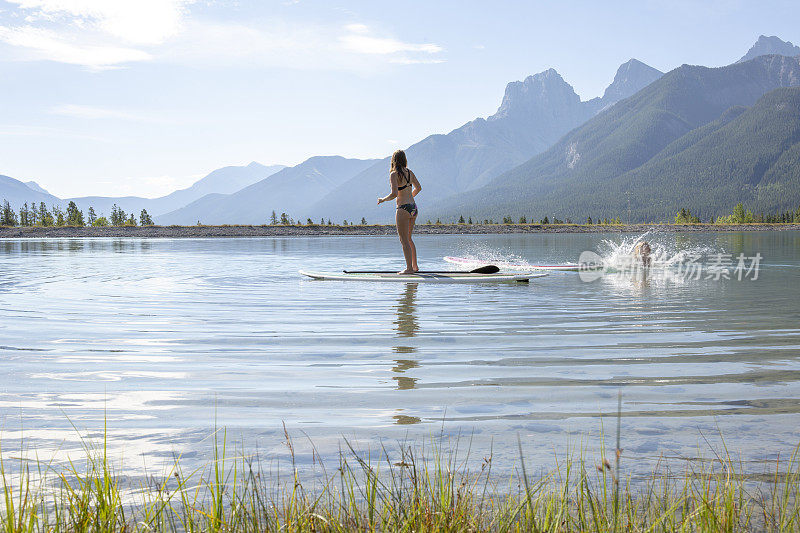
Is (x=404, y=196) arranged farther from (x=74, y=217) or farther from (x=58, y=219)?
(x=58, y=219)

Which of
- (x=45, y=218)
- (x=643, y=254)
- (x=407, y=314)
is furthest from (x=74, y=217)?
(x=407, y=314)

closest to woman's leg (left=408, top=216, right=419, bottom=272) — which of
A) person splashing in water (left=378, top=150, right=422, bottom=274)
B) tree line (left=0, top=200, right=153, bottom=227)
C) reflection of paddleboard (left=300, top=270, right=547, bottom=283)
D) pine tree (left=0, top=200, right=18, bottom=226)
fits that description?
person splashing in water (left=378, top=150, right=422, bottom=274)

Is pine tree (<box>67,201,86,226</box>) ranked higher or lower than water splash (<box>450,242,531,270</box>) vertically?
higher

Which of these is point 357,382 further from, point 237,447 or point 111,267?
point 111,267

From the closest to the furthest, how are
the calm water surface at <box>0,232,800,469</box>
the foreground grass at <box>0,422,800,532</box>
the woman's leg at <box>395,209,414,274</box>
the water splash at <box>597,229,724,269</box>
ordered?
1. the foreground grass at <box>0,422,800,532</box>
2. the calm water surface at <box>0,232,800,469</box>
3. the woman's leg at <box>395,209,414,274</box>
4. the water splash at <box>597,229,724,269</box>

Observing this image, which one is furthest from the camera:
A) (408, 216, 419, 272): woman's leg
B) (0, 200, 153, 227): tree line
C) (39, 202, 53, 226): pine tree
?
(0, 200, 153, 227): tree line

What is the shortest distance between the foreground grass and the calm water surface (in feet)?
1.21

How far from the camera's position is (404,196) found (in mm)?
15680

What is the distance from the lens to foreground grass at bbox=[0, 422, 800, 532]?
2602 millimetres

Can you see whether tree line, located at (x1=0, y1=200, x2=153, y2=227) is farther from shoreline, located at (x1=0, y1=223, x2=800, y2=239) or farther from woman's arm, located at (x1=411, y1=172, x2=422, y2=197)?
woman's arm, located at (x1=411, y1=172, x2=422, y2=197)

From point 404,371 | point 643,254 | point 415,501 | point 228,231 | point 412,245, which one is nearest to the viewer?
point 415,501

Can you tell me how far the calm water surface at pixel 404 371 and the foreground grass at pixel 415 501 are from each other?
369mm

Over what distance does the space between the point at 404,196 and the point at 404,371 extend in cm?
1014

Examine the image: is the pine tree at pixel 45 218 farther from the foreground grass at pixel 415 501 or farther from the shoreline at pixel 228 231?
the foreground grass at pixel 415 501
